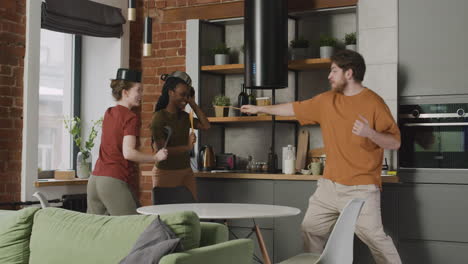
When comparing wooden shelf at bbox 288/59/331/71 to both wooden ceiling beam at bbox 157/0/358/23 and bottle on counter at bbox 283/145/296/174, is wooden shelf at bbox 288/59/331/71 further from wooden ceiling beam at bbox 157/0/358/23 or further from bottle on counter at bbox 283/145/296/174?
bottle on counter at bbox 283/145/296/174

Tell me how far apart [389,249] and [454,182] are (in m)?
1.07

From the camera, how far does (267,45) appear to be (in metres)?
5.11

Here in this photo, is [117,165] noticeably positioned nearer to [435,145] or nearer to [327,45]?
[327,45]

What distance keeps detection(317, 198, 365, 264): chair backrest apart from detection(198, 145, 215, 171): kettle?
8.22 ft

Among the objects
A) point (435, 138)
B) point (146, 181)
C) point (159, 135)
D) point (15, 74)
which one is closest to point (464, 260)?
point (435, 138)

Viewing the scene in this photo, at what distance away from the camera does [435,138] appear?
488 cm

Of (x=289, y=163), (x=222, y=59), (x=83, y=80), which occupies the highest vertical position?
(x=222, y=59)

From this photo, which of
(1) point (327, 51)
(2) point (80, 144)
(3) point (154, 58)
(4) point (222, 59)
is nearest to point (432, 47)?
(1) point (327, 51)

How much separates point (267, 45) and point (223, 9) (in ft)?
2.54

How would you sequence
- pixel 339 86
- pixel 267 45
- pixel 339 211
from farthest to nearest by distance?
1. pixel 267 45
2. pixel 339 86
3. pixel 339 211

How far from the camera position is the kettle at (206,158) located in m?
5.52

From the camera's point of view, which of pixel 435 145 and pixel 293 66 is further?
pixel 293 66

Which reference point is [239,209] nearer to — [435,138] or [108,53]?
[435,138]

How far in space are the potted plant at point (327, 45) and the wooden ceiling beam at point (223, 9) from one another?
0.89 feet
